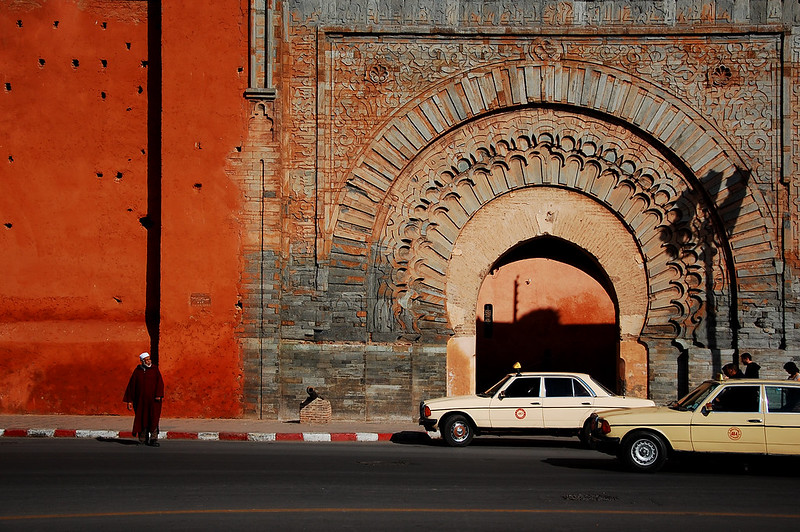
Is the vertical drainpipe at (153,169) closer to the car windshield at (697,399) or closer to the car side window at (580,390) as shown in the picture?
the car side window at (580,390)

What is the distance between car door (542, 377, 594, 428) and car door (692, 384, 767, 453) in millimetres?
2671

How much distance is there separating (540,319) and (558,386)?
14.4 metres

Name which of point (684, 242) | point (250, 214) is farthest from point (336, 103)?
point (684, 242)

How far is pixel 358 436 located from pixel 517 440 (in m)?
2.29

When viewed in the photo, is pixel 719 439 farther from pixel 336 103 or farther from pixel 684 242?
pixel 336 103

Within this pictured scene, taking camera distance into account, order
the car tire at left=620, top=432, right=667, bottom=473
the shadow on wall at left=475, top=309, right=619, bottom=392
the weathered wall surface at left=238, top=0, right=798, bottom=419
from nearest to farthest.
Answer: the car tire at left=620, top=432, right=667, bottom=473, the weathered wall surface at left=238, top=0, right=798, bottom=419, the shadow on wall at left=475, top=309, right=619, bottom=392

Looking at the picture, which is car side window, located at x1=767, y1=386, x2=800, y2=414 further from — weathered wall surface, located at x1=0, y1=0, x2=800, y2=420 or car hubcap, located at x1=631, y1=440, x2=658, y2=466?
weathered wall surface, located at x1=0, y1=0, x2=800, y2=420

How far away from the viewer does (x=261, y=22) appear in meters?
16.0

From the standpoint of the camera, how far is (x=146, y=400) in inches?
504

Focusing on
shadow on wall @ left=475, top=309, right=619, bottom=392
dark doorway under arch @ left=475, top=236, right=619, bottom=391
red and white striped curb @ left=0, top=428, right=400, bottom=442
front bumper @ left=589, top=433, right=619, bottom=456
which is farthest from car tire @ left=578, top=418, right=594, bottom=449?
dark doorway under arch @ left=475, top=236, right=619, bottom=391

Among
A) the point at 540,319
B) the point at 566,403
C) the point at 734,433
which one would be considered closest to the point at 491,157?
the point at 566,403

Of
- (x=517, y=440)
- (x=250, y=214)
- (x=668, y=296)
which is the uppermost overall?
(x=250, y=214)

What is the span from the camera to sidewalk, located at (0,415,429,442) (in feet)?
45.3

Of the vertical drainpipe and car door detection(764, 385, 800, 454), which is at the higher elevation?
the vertical drainpipe
